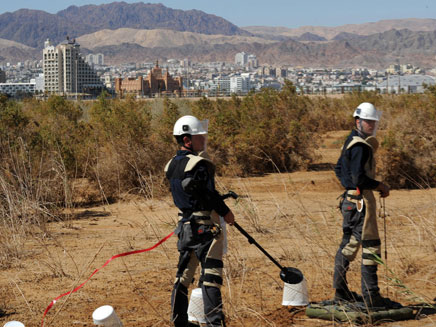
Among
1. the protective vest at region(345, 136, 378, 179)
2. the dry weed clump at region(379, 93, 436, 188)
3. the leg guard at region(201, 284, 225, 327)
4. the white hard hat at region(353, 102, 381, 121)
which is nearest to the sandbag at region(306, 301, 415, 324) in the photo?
the leg guard at region(201, 284, 225, 327)

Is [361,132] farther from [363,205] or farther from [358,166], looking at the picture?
[363,205]

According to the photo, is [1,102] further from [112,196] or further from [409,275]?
[409,275]

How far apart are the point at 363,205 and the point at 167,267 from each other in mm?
3256

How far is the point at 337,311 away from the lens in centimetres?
617

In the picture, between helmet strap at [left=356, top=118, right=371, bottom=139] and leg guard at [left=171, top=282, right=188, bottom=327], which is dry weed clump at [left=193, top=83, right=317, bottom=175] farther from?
leg guard at [left=171, top=282, right=188, bottom=327]

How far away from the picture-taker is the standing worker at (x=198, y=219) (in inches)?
215

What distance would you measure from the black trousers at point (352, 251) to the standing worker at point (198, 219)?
134 centimetres

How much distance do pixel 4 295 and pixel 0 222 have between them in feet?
7.41

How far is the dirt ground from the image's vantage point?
675cm

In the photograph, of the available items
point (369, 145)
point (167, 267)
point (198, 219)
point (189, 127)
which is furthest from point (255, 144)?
point (198, 219)

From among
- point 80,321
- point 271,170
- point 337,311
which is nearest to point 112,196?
point 271,170

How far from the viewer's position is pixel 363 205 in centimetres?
613

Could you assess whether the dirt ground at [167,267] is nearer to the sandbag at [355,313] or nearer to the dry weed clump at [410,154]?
the sandbag at [355,313]

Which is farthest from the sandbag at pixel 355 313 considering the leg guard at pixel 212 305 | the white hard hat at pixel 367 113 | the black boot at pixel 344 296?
the white hard hat at pixel 367 113
